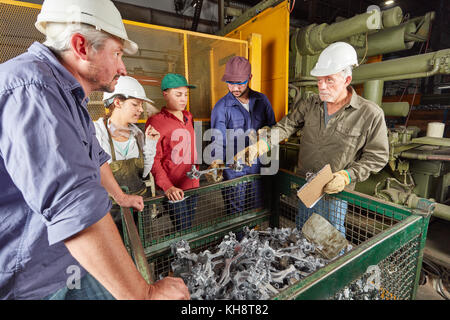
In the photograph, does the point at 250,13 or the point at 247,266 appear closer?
the point at 247,266

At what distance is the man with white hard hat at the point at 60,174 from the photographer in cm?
62

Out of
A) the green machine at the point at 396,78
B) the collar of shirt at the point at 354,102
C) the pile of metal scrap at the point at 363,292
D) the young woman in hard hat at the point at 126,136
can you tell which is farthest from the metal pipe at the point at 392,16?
the pile of metal scrap at the point at 363,292

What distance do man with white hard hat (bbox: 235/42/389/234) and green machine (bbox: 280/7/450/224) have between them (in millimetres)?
1185

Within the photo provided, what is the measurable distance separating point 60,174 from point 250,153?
153 centimetres

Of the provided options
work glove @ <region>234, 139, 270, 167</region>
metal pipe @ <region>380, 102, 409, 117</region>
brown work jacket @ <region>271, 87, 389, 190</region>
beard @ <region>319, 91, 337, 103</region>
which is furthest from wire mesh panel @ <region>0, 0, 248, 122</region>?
metal pipe @ <region>380, 102, 409, 117</region>

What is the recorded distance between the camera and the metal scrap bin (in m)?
0.80

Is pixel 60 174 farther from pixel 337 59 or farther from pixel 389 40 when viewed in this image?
pixel 389 40

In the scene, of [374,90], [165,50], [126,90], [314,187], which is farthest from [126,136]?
[374,90]

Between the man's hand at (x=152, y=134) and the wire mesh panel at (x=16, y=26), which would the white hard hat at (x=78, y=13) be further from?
the wire mesh panel at (x=16, y=26)

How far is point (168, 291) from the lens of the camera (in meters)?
0.77

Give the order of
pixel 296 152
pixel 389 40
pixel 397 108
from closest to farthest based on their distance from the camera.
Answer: pixel 296 152, pixel 397 108, pixel 389 40

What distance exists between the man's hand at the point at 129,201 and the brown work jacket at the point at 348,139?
141 centimetres
